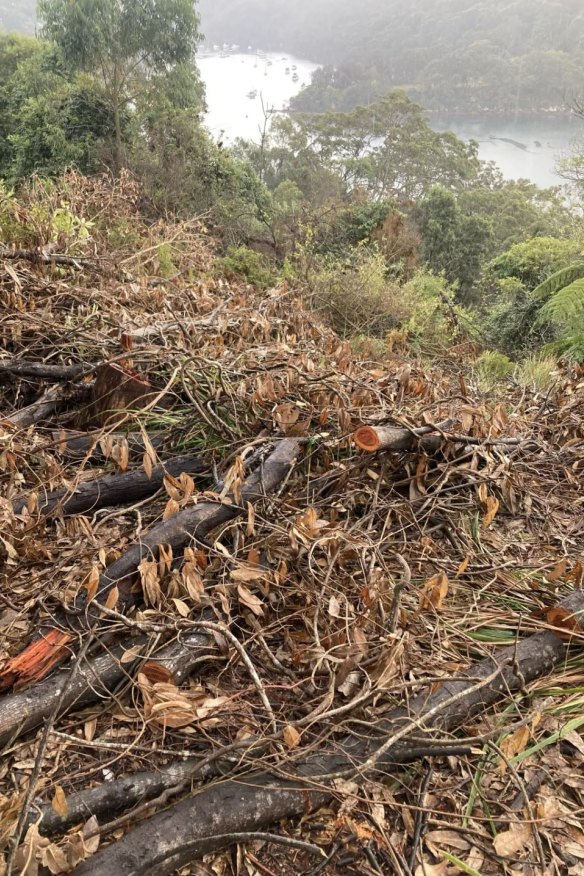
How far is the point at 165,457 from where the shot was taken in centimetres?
227

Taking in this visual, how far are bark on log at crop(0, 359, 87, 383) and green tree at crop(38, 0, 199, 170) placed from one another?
11630 millimetres

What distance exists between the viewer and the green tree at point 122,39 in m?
13.6

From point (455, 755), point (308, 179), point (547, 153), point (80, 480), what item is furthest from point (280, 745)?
point (547, 153)

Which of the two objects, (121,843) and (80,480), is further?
(80,480)

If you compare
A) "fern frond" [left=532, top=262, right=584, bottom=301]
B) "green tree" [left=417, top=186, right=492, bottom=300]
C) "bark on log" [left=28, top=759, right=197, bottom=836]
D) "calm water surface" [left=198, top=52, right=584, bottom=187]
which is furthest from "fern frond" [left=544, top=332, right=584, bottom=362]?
"calm water surface" [left=198, top=52, right=584, bottom=187]

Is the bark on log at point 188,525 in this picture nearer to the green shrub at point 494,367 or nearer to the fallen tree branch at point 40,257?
the fallen tree branch at point 40,257

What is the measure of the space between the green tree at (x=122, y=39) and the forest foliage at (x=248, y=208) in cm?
3

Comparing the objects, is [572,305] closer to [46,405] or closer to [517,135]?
[46,405]

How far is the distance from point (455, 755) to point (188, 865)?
61cm

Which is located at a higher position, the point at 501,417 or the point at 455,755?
the point at 501,417

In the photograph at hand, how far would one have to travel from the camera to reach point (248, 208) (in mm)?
11570

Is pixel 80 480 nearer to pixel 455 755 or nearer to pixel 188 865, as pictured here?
pixel 188 865

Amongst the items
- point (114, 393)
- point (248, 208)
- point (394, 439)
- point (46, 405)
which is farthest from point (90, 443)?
point (248, 208)

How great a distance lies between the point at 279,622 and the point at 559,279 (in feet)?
20.0
